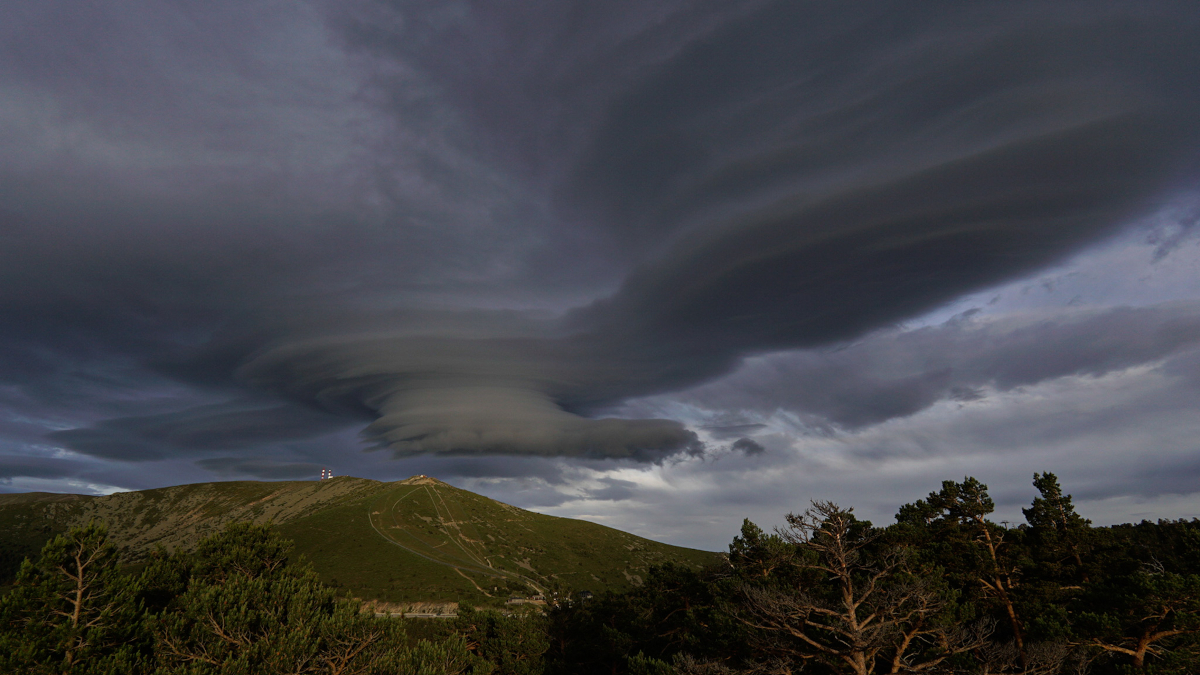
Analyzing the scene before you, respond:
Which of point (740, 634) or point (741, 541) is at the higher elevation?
point (741, 541)

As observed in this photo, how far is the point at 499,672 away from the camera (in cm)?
5453

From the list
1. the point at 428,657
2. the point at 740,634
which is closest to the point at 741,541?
the point at 740,634

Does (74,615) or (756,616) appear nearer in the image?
(756,616)

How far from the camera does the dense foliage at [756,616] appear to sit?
2388 centimetres

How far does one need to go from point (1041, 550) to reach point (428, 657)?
61850mm

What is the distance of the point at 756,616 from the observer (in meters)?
23.5

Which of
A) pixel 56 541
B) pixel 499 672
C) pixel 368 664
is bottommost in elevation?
pixel 499 672

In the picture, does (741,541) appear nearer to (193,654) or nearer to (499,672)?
(499,672)

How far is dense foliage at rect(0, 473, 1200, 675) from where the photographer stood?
23.9 m

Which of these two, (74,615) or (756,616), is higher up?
(756,616)

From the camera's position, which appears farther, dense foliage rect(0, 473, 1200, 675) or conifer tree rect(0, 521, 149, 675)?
conifer tree rect(0, 521, 149, 675)

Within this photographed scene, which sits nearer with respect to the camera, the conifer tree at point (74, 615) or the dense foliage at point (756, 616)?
the dense foliage at point (756, 616)

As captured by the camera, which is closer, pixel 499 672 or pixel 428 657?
pixel 428 657

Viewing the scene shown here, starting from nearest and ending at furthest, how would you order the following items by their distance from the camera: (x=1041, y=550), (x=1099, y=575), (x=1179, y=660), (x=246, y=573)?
(x=1179, y=660)
(x=246, y=573)
(x=1099, y=575)
(x=1041, y=550)
